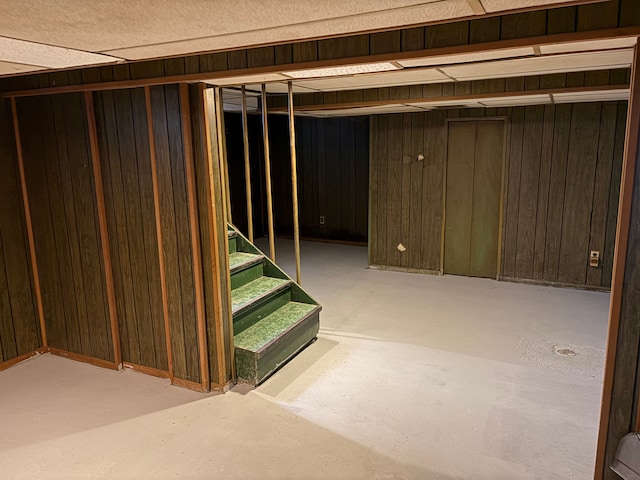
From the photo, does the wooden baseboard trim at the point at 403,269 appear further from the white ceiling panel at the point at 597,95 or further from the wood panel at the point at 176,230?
the wood panel at the point at 176,230

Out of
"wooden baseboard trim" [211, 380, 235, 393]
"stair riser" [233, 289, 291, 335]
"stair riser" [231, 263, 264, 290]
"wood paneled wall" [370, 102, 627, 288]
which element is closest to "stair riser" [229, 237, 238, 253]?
"stair riser" [231, 263, 264, 290]

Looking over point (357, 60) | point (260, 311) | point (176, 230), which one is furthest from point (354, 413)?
point (357, 60)

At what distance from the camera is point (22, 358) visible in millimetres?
3607

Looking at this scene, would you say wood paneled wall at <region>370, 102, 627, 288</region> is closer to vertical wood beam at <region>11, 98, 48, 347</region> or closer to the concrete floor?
the concrete floor

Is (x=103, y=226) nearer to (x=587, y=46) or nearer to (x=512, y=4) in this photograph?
(x=512, y=4)

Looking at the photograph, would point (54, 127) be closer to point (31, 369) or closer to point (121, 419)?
point (31, 369)

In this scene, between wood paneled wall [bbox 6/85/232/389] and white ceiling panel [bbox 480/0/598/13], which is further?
wood paneled wall [bbox 6/85/232/389]

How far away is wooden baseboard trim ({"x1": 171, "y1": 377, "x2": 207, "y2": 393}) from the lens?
10.3 ft

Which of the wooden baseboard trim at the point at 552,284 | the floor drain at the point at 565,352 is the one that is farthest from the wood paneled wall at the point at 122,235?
the wooden baseboard trim at the point at 552,284

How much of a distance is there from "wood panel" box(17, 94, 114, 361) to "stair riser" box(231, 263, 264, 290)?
97 cm

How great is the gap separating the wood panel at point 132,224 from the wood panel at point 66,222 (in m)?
0.13

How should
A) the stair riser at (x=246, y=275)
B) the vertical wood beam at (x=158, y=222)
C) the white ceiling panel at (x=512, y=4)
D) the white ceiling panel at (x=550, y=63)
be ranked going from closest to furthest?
the white ceiling panel at (x=512, y=4) < the white ceiling panel at (x=550, y=63) < the vertical wood beam at (x=158, y=222) < the stair riser at (x=246, y=275)

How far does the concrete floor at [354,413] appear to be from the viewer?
2385 mm

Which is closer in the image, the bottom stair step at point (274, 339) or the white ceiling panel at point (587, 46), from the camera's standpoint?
the white ceiling panel at point (587, 46)
